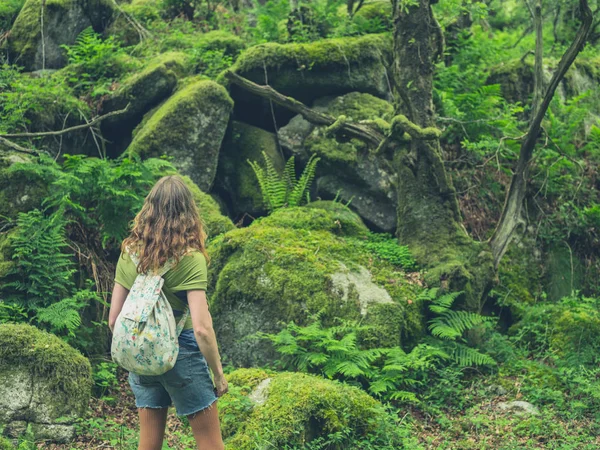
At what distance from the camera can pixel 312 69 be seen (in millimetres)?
11023

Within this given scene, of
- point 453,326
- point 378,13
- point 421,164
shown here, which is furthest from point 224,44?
point 453,326

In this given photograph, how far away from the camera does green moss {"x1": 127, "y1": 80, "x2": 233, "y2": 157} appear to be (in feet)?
32.6

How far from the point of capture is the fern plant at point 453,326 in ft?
25.3

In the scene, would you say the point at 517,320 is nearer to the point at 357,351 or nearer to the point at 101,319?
the point at 357,351

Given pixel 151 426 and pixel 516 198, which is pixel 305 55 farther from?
pixel 151 426

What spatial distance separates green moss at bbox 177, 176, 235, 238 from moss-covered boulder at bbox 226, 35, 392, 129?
2.36 meters

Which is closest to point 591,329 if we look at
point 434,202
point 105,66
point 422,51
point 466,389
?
point 466,389

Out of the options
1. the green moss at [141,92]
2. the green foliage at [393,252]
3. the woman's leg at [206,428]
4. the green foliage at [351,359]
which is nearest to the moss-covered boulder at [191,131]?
the green moss at [141,92]

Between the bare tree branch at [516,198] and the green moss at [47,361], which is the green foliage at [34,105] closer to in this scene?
the green moss at [47,361]

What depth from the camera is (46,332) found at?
6.83 metres

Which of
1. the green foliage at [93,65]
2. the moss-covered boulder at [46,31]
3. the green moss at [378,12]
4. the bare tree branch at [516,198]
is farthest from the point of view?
the green moss at [378,12]

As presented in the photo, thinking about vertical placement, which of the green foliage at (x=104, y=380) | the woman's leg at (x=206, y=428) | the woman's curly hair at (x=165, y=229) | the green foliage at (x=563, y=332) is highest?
the woman's curly hair at (x=165, y=229)

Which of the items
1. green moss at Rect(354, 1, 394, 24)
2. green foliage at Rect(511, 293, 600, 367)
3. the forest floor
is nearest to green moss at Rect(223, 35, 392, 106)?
green moss at Rect(354, 1, 394, 24)

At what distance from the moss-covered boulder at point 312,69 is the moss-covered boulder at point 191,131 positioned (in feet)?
2.64
